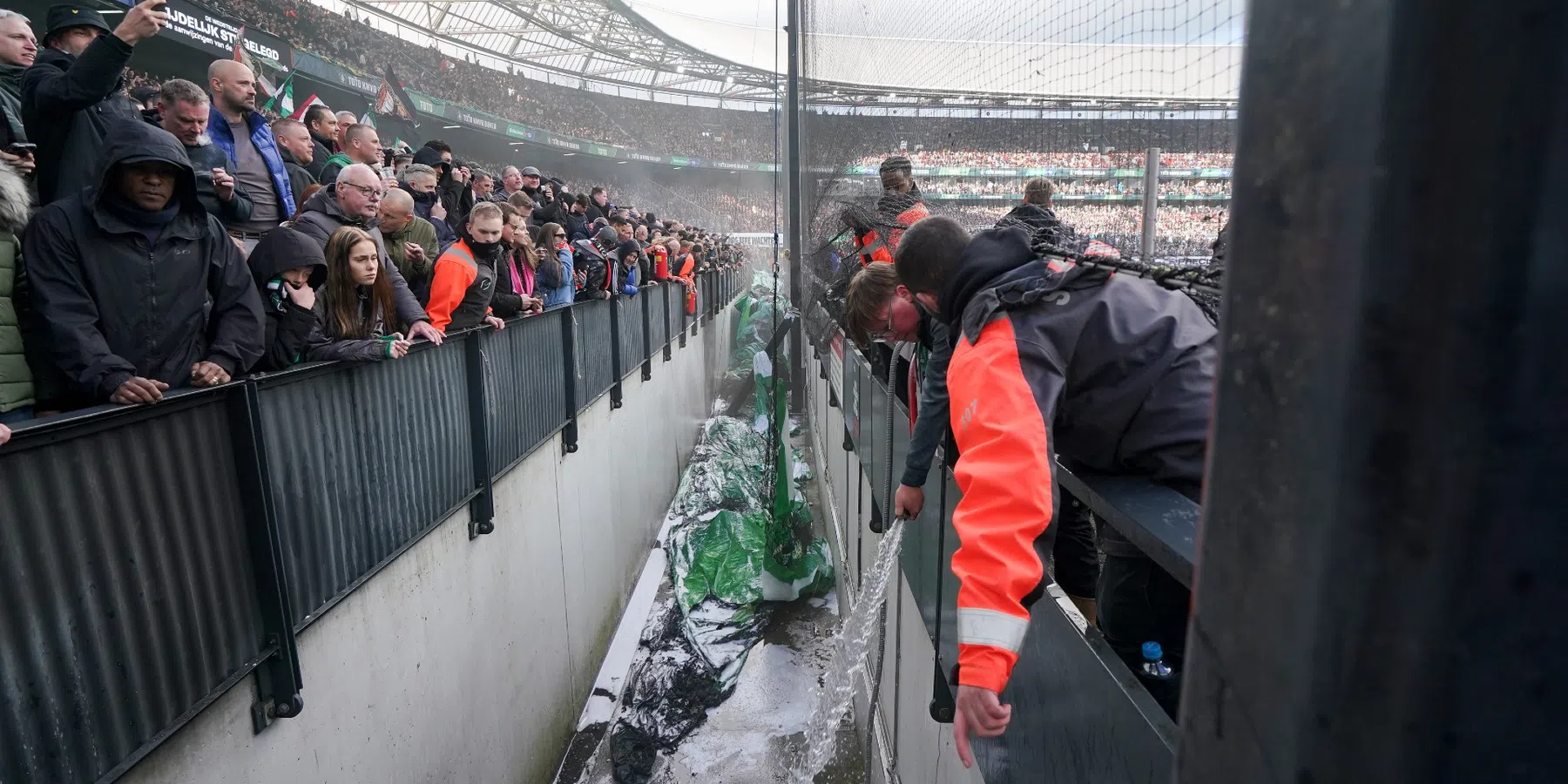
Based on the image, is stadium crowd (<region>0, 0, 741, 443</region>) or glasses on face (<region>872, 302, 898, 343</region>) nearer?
stadium crowd (<region>0, 0, 741, 443</region>)

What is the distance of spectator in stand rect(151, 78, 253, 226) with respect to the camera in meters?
3.96

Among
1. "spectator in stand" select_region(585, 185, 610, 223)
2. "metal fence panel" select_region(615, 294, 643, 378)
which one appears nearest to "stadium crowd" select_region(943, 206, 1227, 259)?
"metal fence panel" select_region(615, 294, 643, 378)

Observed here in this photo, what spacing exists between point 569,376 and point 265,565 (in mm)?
4950

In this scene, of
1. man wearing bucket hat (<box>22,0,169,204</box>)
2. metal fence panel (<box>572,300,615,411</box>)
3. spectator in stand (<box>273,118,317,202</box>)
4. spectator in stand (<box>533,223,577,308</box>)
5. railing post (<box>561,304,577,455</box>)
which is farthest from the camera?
metal fence panel (<box>572,300,615,411</box>)

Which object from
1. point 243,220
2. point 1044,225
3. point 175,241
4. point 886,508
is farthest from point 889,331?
point 243,220

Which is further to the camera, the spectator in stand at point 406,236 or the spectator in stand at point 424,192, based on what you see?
the spectator in stand at point 424,192

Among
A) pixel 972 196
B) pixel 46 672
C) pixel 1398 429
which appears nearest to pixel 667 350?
pixel 972 196

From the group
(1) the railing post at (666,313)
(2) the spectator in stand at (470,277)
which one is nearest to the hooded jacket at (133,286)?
(2) the spectator in stand at (470,277)

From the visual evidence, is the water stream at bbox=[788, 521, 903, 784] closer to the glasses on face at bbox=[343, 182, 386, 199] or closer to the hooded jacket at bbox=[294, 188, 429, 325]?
the hooded jacket at bbox=[294, 188, 429, 325]

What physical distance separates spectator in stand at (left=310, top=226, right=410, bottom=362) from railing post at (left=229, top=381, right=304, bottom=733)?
90 centimetres

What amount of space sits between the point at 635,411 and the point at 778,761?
597cm

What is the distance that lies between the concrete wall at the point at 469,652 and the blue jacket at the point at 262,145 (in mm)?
2212

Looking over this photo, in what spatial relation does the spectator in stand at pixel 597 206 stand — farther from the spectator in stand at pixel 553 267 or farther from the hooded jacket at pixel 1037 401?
the hooded jacket at pixel 1037 401

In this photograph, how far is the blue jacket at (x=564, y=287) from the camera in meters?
8.67
